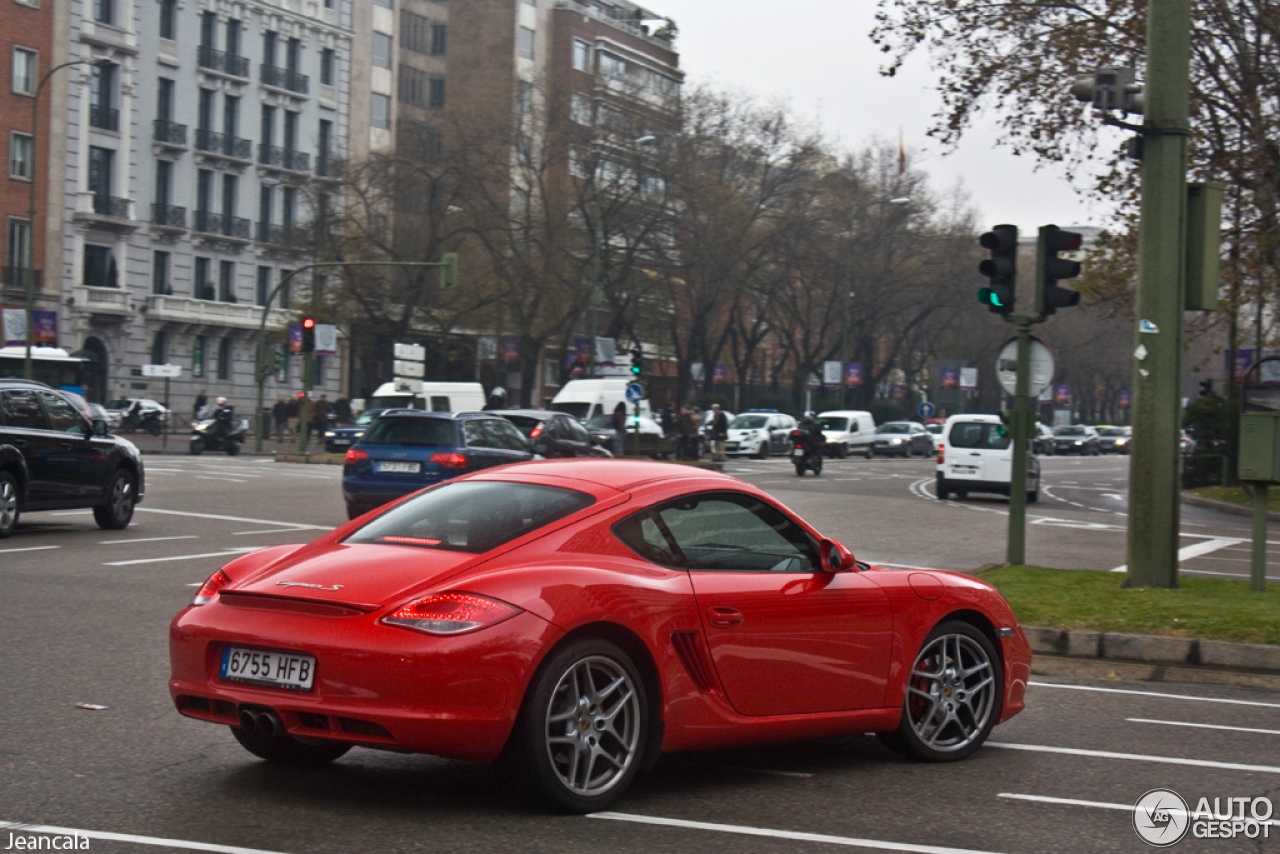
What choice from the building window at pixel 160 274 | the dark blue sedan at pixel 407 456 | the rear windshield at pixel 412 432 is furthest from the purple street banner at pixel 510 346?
the rear windshield at pixel 412 432

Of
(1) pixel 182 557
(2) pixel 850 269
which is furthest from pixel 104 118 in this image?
(1) pixel 182 557

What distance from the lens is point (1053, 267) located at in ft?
45.1

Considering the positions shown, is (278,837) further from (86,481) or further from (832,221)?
(832,221)

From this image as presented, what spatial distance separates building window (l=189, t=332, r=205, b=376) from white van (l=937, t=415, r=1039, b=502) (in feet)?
131

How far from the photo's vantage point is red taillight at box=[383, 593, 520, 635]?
5047mm

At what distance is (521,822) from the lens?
17.1 feet

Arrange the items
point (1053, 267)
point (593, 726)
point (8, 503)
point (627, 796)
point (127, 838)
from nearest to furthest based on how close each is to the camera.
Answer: point (127, 838) → point (593, 726) → point (627, 796) → point (1053, 267) → point (8, 503)

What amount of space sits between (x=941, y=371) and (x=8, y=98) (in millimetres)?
45647

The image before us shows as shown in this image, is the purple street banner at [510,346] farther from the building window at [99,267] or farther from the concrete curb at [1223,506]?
the concrete curb at [1223,506]

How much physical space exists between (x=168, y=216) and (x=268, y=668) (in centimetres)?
6015

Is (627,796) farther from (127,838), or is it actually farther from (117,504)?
(117,504)

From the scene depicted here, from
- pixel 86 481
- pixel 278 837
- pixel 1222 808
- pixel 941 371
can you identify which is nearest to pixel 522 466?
pixel 278 837

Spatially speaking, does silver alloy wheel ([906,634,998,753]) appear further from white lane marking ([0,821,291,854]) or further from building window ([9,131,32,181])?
building window ([9,131,32,181])

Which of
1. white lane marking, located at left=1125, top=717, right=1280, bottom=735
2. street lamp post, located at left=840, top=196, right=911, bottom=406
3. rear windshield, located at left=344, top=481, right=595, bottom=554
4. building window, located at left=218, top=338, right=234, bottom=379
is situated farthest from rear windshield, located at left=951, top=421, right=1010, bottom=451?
building window, located at left=218, top=338, right=234, bottom=379
